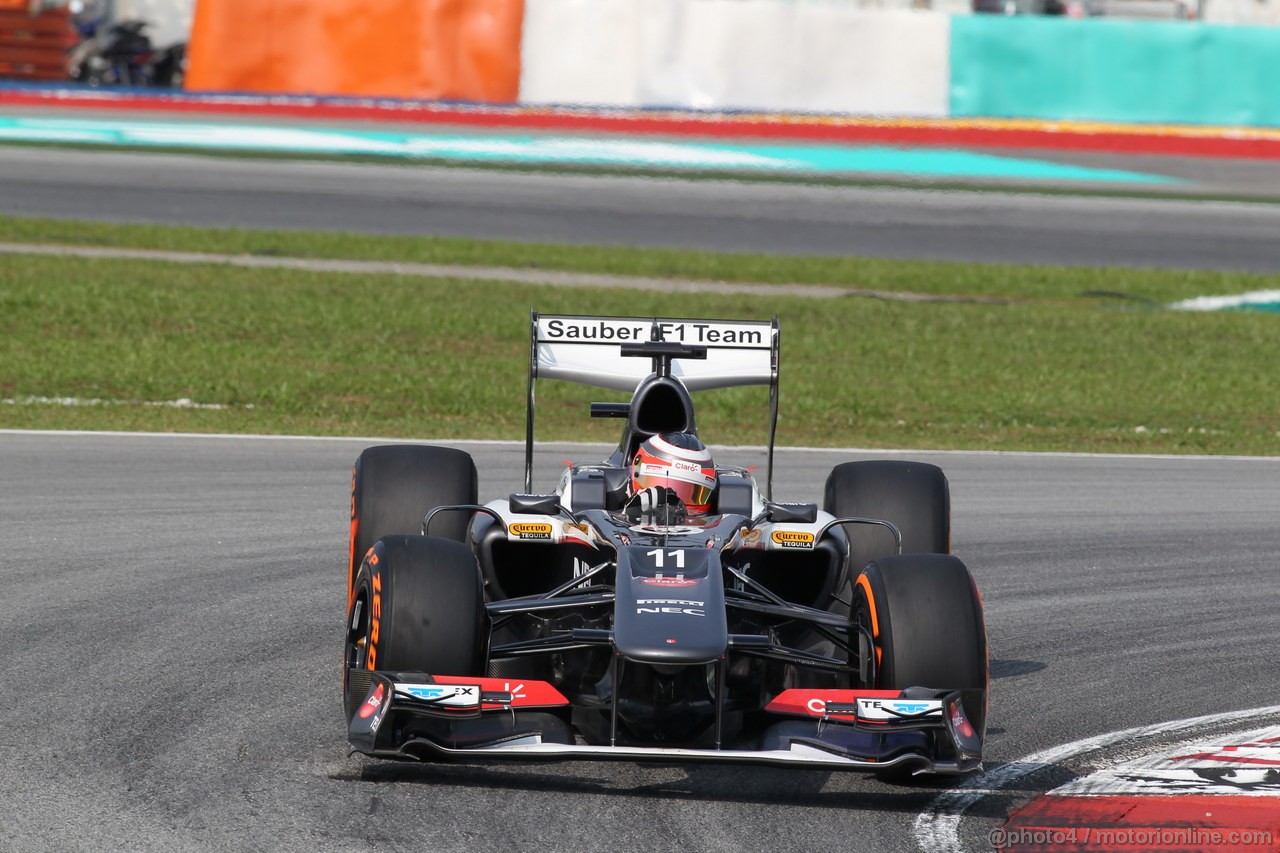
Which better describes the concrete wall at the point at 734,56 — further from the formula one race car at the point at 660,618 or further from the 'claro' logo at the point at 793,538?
the 'claro' logo at the point at 793,538

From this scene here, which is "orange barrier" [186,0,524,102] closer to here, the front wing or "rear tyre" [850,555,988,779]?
"rear tyre" [850,555,988,779]

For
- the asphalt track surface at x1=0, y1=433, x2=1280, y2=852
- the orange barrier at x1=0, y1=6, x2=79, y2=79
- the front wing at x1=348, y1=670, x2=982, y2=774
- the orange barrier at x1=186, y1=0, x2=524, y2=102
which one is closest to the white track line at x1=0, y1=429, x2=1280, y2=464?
the asphalt track surface at x1=0, y1=433, x2=1280, y2=852

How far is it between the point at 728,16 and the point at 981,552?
873 inches

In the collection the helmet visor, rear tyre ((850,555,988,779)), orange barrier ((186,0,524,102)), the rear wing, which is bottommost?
rear tyre ((850,555,988,779))

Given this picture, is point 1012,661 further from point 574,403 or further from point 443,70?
point 443,70

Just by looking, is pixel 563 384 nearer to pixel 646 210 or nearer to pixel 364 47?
pixel 646 210

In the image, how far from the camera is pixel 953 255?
24.5 metres

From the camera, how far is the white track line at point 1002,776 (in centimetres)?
586

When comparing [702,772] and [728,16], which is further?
[728,16]

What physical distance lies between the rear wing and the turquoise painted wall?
24700 millimetres

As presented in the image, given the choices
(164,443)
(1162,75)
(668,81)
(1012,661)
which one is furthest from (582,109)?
(1012,661)

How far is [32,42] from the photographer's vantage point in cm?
3669

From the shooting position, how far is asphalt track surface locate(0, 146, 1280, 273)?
24.6 metres

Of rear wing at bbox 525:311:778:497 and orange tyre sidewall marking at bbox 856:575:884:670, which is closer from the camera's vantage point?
orange tyre sidewall marking at bbox 856:575:884:670
